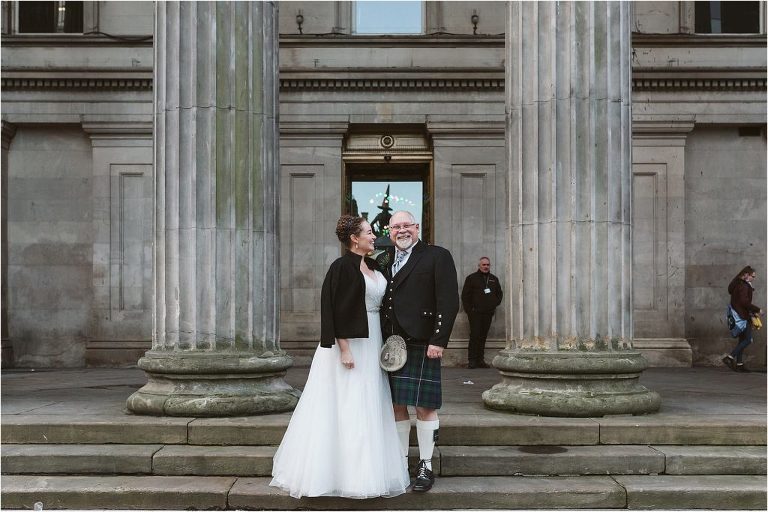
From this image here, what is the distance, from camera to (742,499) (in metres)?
7.15

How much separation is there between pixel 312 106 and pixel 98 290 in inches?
215

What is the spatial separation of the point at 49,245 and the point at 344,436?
11.8 meters

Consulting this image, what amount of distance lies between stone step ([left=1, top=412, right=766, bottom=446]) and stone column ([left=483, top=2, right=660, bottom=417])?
0.74 m

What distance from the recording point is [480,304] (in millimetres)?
15617

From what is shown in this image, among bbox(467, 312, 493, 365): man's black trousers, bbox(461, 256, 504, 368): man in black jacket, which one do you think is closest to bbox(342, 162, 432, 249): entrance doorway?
bbox(461, 256, 504, 368): man in black jacket

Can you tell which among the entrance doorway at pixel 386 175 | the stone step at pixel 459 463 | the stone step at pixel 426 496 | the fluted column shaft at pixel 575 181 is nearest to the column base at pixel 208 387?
the stone step at pixel 459 463

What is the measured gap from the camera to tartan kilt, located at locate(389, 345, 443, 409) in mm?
7012

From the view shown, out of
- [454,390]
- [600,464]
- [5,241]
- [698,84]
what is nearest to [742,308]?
[698,84]

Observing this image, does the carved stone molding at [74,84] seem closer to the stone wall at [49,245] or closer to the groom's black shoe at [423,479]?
the stone wall at [49,245]

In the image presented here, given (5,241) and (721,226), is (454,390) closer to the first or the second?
(721,226)

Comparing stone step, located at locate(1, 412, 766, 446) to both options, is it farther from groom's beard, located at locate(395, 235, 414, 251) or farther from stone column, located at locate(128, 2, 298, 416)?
groom's beard, located at locate(395, 235, 414, 251)

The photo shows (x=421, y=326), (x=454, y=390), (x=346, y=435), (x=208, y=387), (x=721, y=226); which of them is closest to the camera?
(x=346, y=435)

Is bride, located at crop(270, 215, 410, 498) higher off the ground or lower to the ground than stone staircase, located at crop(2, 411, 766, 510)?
higher

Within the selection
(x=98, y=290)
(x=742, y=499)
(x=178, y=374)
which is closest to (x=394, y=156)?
(x=98, y=290)
